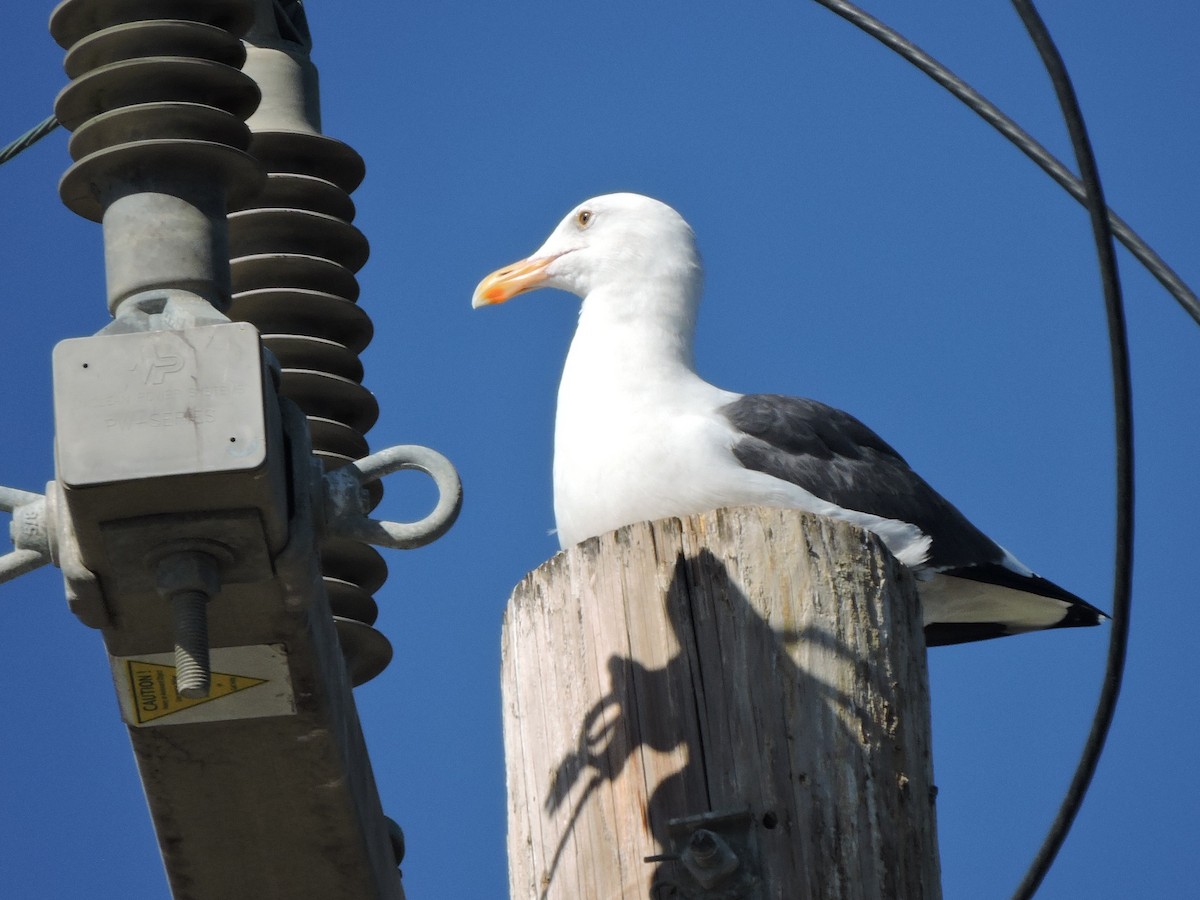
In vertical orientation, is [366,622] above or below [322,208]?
below

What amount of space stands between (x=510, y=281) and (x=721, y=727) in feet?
10.8

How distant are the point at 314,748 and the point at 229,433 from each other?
63cm

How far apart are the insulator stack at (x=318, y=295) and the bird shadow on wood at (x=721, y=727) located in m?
0.62

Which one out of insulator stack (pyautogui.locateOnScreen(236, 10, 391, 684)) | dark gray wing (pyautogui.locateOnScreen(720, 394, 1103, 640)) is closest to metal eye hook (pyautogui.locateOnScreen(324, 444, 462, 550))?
insulator stack (pyautogui.locateOnScreen(236, 10, 391, 684))

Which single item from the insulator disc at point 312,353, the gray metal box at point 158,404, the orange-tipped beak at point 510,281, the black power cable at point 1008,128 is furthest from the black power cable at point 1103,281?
the orange-tipped beak at point 510,281

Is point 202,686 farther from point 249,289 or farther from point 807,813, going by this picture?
point 249,289

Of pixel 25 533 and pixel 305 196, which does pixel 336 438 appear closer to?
pixel 305 196

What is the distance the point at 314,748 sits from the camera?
257 cm

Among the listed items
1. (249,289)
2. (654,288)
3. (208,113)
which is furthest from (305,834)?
(654,288)

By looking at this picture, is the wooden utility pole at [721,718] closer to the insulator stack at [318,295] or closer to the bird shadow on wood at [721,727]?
the bird shadow on wood at [721,727]

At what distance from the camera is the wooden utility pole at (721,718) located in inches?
113

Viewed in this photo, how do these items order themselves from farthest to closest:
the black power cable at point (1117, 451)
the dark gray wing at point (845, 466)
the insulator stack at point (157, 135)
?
the dark gray wing at point (845, 466) < the black power cable at point (1117, 451) < the insulator stack at point (157, 135)

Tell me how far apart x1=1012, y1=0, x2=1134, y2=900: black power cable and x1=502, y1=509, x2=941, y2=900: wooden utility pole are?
1.37ft

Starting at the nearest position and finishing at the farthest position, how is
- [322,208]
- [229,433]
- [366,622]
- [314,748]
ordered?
[229,433] < [314,748] < [366,622] < [322,208]
